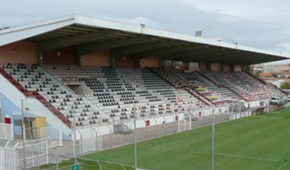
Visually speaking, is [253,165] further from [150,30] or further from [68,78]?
[68,78]

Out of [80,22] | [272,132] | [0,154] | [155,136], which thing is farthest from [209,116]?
[0,154]

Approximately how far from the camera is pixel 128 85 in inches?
1404

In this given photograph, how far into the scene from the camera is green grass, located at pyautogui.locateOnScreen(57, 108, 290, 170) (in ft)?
52.4

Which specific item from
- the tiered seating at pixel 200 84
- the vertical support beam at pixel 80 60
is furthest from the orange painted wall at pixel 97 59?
the tiered seating at pixel 200 84

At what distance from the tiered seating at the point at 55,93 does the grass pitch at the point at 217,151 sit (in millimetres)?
6173

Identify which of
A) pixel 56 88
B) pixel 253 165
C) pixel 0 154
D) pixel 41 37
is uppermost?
pixel 41 37

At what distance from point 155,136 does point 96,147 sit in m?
5.74

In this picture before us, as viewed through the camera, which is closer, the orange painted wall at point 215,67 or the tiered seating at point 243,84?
the tiered seating at point 243,84

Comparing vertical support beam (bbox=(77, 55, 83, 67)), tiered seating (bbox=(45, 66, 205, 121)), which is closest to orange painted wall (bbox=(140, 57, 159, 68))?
tiered seating (bbox=(45, 66, 205, 121))

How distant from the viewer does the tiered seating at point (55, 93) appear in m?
25.4

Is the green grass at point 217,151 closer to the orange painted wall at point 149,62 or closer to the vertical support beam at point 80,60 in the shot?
the vertical support beam at point 80,60

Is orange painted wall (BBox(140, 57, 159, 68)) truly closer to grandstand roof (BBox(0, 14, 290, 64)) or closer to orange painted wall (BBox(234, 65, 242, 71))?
grandstand roof (BBox(0, 14, 290, 64))

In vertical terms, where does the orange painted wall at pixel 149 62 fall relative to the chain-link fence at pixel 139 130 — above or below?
above

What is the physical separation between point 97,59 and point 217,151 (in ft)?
67.7
